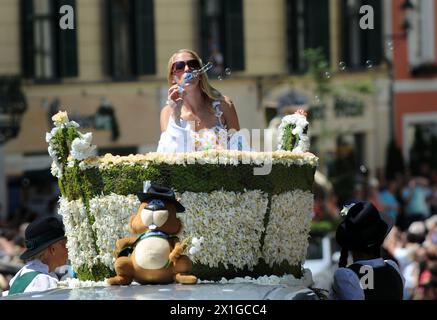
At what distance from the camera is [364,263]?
6.05 meters

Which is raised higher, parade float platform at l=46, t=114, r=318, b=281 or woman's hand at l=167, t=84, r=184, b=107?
woman's hand at l=167, t=84, r=184, b=107

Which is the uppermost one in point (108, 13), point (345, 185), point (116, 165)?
point (108, 13)

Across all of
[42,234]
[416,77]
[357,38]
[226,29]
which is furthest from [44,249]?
[416,77]

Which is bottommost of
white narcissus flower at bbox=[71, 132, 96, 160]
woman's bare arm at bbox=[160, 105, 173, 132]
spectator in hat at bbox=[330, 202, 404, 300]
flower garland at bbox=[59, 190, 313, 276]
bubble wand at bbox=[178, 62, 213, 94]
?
spectator in hat at bbox=[330, 202, 404, 300]

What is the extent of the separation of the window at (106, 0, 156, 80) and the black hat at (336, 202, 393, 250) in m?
17.0

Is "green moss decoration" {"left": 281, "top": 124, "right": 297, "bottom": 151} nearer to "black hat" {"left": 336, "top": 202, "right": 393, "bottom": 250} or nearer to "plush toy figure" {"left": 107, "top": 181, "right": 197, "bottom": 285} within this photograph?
"black hat" {"left": 336, "top": 202, "right": 393, "bottom": 250}

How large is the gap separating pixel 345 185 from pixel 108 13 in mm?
4986

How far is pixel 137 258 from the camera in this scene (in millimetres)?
5336

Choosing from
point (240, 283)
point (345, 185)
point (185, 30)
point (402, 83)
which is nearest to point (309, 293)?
point (240, 283)

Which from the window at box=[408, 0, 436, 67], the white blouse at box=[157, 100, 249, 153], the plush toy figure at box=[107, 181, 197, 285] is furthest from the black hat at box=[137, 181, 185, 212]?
the window at box=[408, 0, 436, 67]

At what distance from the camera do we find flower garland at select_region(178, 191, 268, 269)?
5539mm

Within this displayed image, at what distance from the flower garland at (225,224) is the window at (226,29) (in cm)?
1827

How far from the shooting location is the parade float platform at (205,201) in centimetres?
554
